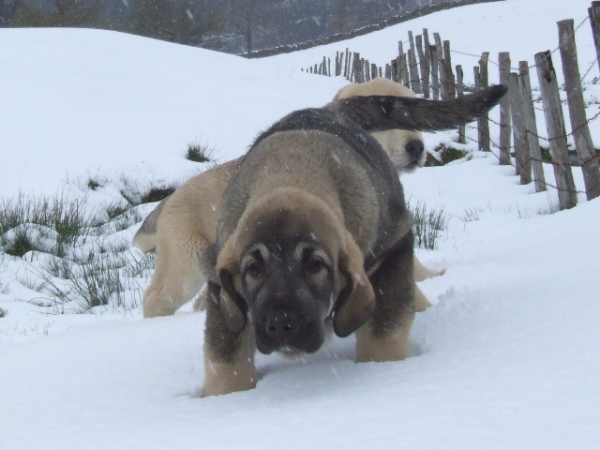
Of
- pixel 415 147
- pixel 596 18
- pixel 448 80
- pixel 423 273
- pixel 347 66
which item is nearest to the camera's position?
pixel 423 273

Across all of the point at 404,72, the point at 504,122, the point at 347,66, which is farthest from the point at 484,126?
the point at 347,66

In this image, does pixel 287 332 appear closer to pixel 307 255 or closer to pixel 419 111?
pixel 307 255

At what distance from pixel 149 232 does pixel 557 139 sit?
15.8 ft

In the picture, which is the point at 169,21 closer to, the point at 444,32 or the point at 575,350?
the point at 444,32

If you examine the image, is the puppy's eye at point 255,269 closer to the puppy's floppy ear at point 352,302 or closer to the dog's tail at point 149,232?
the puppy's floppy ear at point 352,302

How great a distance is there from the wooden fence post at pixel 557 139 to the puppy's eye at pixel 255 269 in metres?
6.19

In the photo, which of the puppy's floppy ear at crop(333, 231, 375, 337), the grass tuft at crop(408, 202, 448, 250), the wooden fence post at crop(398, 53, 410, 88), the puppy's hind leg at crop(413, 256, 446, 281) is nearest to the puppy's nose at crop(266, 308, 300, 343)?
the puppy's floppy ear at crop(333, 231, 375, 337)

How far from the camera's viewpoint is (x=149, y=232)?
625 cm

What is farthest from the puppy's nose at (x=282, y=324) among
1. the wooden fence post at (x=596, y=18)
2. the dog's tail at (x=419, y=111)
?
the wooden fence post at (x=596, y=18)

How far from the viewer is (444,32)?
36.5 m

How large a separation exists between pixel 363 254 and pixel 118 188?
27.4 ft

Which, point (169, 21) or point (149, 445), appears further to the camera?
point (169, 21)

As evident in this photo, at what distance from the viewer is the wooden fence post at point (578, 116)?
7.80m

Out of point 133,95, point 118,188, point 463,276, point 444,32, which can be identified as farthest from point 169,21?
point 463,276
